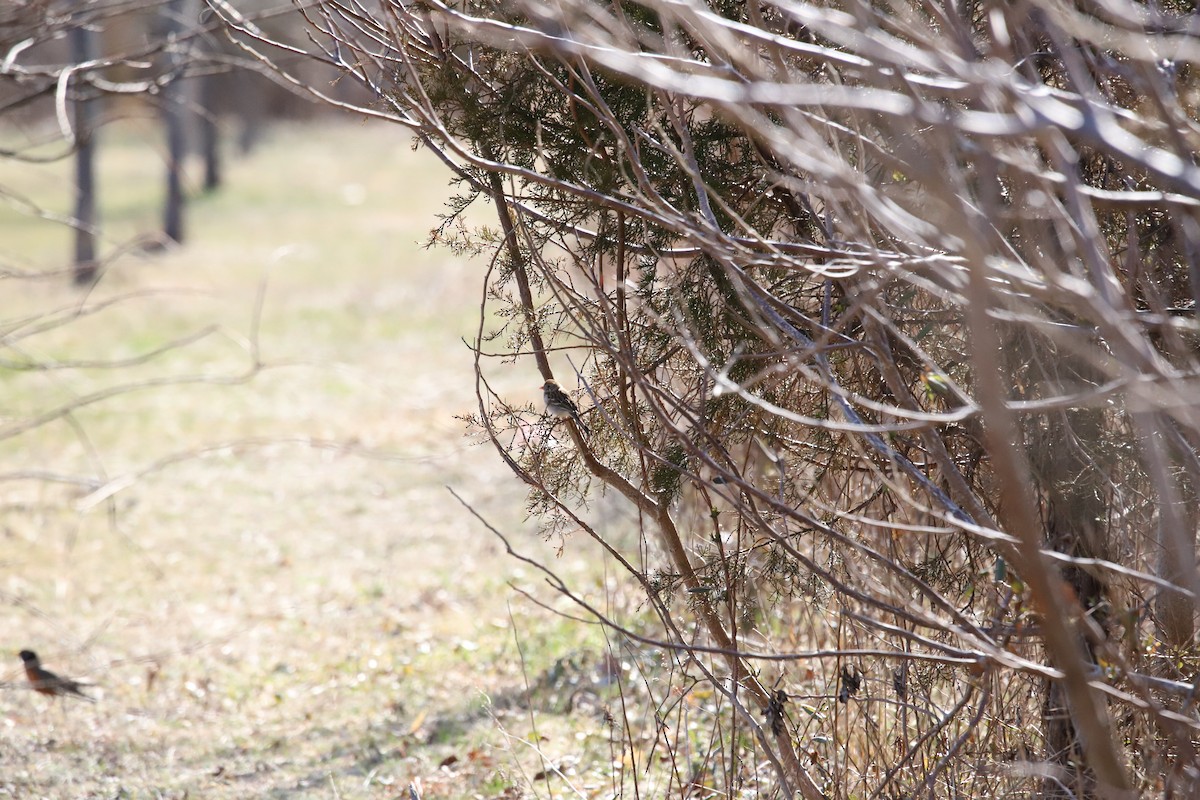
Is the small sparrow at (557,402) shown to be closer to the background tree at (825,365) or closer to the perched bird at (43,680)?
the background tree at (825,365)

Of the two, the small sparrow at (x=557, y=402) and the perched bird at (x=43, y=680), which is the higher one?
the small sparrow at (x=557, y=402)

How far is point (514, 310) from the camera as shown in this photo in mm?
2736

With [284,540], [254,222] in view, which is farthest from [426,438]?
[254,222]

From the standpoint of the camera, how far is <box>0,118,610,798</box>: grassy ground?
434 cm

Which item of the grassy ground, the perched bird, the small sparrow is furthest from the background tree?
the perched bird

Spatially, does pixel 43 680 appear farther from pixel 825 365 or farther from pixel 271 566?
pixel 825 365

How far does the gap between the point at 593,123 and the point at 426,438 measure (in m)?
7.51

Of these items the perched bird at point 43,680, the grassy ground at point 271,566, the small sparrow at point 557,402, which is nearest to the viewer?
the small sparrow at point 557,402

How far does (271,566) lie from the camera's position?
730cm

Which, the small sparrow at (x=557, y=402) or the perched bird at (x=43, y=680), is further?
the perched bird at (x=43, y=680)

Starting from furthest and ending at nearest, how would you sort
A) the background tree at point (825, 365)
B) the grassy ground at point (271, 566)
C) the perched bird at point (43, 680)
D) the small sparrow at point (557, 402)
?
1. the perched bird at point (43, 680)
2. the grassy ground at point (271, 566)
3. the small sparrow at point (557, 402)
4. the background tree at point (825, 365)

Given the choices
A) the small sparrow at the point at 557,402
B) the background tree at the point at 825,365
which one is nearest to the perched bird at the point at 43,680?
the background tree at the point at 825,365

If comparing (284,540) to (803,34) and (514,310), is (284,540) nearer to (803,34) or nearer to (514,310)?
(514,310)

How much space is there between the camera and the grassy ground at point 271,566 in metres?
4.34
